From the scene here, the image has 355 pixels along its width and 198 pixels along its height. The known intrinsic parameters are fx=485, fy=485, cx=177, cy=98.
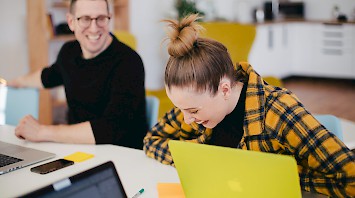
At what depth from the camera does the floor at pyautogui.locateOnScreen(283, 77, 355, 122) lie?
578cm

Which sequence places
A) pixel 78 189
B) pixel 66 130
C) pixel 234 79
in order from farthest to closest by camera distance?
1. pixel 66 130
2. pixel 234 79
3. pixel 78 189

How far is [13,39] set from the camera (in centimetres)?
449

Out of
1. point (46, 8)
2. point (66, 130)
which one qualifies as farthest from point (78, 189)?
point (46, 8)

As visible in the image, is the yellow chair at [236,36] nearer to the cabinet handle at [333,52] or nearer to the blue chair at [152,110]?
the blue chair at [152,110]

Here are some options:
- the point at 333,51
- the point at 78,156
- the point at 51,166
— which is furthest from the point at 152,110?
the point at 333,51

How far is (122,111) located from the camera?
2074 millimetres

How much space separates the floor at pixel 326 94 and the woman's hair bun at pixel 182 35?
168 inches

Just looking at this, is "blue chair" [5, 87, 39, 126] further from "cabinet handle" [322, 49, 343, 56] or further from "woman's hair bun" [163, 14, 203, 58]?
"cabinet handle" [322, 49, 343, 56]

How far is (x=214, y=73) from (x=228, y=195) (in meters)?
0.37

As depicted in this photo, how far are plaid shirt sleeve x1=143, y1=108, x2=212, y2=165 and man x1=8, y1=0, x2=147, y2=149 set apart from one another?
27 cm

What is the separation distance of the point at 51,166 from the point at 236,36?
2.73m

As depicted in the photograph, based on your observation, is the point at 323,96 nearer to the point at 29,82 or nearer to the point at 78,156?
the point at 29,82

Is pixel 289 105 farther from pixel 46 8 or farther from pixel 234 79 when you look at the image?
pixel 46 8

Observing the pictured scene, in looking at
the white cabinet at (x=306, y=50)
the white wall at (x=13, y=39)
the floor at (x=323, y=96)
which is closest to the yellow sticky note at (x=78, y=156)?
the white wall at (x=13, y=39)
